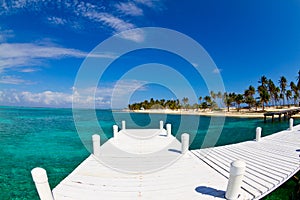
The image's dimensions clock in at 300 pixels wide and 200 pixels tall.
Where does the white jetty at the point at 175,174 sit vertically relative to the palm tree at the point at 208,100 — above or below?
below

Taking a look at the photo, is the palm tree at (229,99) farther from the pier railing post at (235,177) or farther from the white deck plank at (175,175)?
the pier railing post at (235,177)

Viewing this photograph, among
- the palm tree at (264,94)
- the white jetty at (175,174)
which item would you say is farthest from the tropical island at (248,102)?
the white jetty at (175,174)

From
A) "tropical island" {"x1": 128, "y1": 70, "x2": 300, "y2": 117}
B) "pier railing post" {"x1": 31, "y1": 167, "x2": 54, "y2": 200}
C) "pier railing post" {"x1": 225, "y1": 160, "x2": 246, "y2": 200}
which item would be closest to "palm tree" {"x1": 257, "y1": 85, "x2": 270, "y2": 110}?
"tropical island" {"x1": 128, "y1": 70, "x2": 300, "y2": 117}

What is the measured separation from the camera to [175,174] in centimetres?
576

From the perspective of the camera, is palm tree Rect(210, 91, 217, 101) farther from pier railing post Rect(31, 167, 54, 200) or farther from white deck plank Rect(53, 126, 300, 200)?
pier railing post Rect(31, 167, 54, 200)

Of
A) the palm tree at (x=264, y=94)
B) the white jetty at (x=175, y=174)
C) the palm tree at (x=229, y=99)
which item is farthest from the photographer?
the palm tree at (x=229, y=99)

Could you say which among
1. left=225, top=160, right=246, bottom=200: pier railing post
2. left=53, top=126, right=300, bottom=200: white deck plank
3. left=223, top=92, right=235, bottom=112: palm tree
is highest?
left=223, top=92, right=235, bottom=112: palm tree

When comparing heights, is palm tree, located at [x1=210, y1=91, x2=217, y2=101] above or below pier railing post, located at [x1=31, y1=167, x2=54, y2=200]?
above

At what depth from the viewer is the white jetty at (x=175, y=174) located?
4434 mm

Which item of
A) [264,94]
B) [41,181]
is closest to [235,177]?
[41,181]

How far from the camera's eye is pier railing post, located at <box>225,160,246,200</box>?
4.11 m

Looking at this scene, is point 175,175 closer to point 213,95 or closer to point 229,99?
point 229,99

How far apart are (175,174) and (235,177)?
2014mm

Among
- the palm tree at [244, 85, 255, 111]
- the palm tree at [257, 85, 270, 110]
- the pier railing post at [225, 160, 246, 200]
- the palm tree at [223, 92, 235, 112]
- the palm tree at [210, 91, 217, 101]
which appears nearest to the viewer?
the pier railing post at [225, 160, 246, 200]
